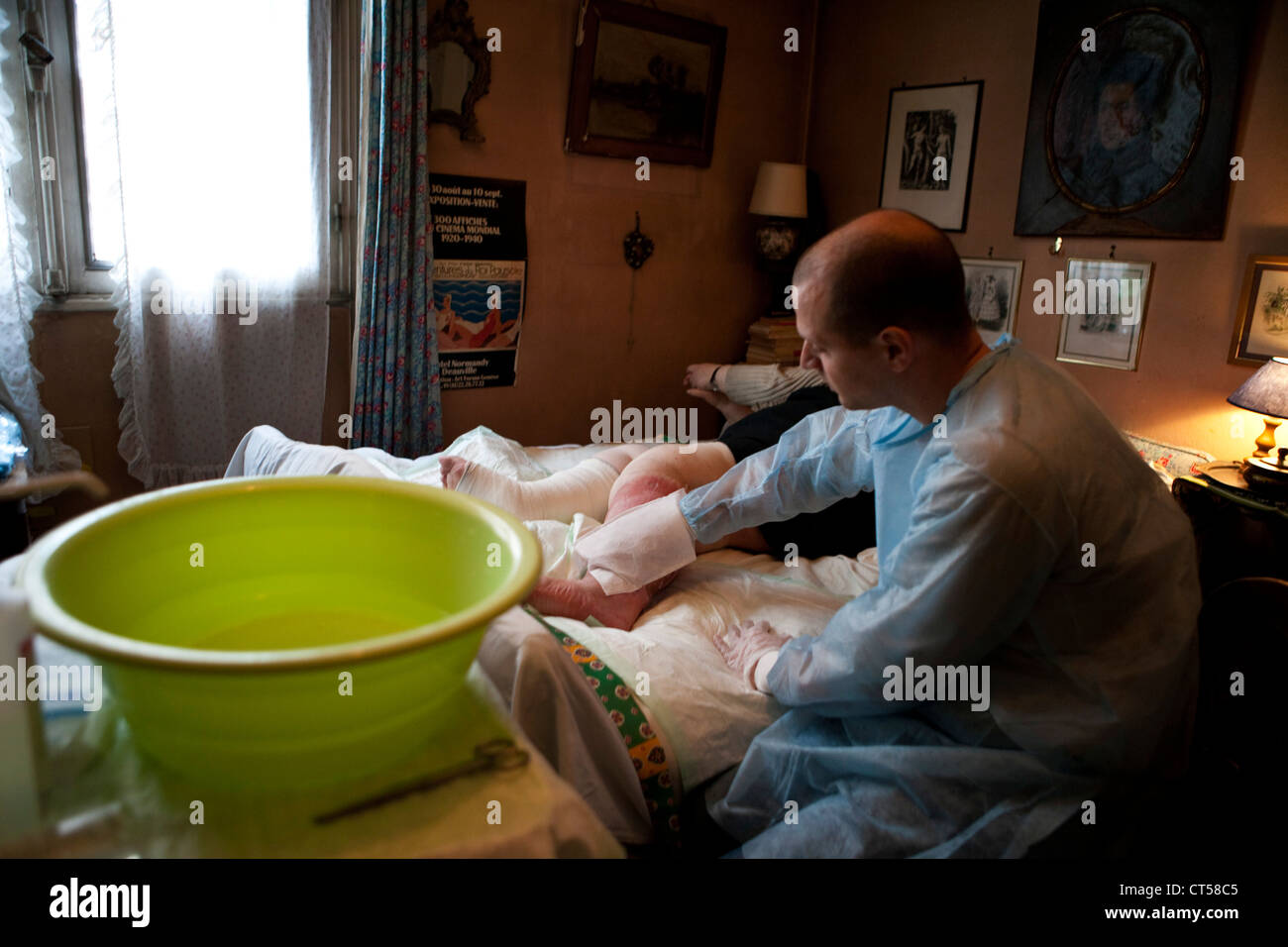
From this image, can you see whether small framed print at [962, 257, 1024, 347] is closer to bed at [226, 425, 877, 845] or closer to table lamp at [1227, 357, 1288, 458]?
table lamp at [1227, 357, 1288, 458]

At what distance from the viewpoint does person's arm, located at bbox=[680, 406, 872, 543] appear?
1605 millimetres

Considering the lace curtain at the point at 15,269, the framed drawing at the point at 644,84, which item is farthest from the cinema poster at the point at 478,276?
the lace curtain at the point at 15,269

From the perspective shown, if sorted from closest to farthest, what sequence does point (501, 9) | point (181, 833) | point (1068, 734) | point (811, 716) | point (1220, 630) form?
point (181, 833)
point (1068, 734)
point (811, 716)
point (1220, 630)
point (501, 9)

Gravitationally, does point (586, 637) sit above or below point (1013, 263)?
below

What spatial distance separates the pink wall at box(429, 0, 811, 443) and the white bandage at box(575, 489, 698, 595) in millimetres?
1858

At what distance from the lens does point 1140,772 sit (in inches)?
47.5

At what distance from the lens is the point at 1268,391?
92.0 inches

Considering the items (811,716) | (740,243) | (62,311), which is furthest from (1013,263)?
(62,311)

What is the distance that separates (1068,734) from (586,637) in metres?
0.77

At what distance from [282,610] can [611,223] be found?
3.19 meters

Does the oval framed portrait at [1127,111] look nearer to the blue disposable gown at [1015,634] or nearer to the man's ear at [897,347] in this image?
the blue disposable gown at [1015,634]

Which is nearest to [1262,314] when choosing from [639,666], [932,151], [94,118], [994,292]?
[994,292]

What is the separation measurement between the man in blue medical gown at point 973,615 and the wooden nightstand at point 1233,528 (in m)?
1.25

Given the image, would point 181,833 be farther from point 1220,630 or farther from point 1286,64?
point 1286,64
